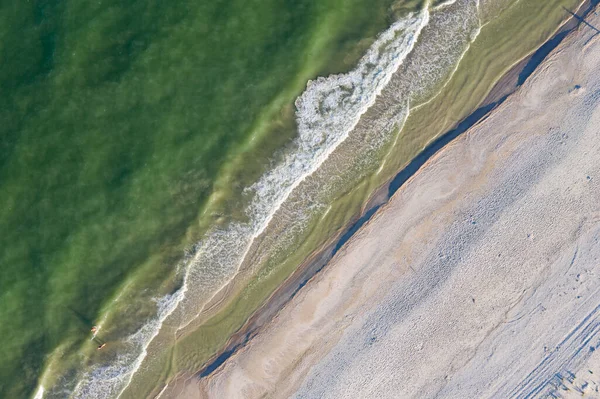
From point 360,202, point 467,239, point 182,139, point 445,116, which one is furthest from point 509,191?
point 182,139

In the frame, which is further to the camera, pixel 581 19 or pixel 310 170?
pixel 310 170

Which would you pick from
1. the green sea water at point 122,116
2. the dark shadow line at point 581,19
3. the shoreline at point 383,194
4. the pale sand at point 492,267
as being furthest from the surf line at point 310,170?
the dark shadow line at point 581,19

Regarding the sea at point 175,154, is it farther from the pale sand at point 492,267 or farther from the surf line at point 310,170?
the pale sand at point 492,267

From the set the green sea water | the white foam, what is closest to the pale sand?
the white foam

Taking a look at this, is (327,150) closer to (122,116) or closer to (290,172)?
(290,172)

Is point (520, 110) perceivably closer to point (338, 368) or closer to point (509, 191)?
point (509, 191)

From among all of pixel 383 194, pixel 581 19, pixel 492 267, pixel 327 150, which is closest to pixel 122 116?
pixel 327 150
